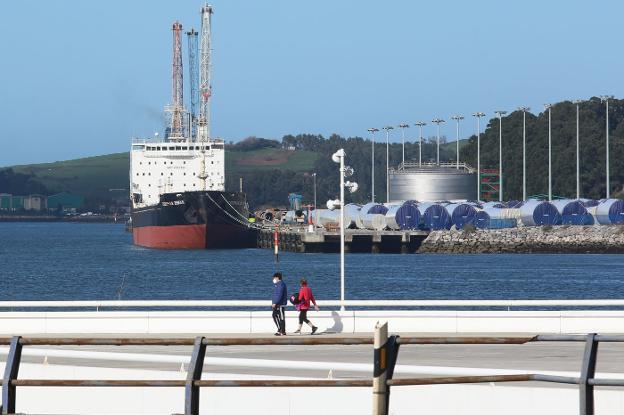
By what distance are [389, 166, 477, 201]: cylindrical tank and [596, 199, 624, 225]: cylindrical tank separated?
32.6 meters

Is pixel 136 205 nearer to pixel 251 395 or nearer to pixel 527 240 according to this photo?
pixel 527 240

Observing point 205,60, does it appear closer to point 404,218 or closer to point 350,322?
point 404,218

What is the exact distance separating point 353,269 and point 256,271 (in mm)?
7907

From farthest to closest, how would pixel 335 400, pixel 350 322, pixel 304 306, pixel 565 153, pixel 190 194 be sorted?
pixel 565 153, pixel 190 194, pixel 350 322, pixel 304 306, pixel 335 400

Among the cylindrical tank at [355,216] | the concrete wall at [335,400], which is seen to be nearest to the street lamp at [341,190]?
the concrete wall at [335,400]

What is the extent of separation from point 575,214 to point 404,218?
16.6 metres

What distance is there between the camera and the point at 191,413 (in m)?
12.3

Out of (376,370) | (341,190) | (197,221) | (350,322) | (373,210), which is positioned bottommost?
(350,322)

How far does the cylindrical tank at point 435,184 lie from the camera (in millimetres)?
173375

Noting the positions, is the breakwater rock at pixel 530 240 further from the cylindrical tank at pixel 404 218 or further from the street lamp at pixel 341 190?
the street lamp at pixel 341 190

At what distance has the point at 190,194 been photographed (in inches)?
4975

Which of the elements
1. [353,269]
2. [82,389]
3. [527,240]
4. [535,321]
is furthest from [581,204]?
[82,389]

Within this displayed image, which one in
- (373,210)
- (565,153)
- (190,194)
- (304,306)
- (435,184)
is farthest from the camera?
(565,153)

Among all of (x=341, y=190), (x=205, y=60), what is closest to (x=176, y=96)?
(x=205, y=60)
